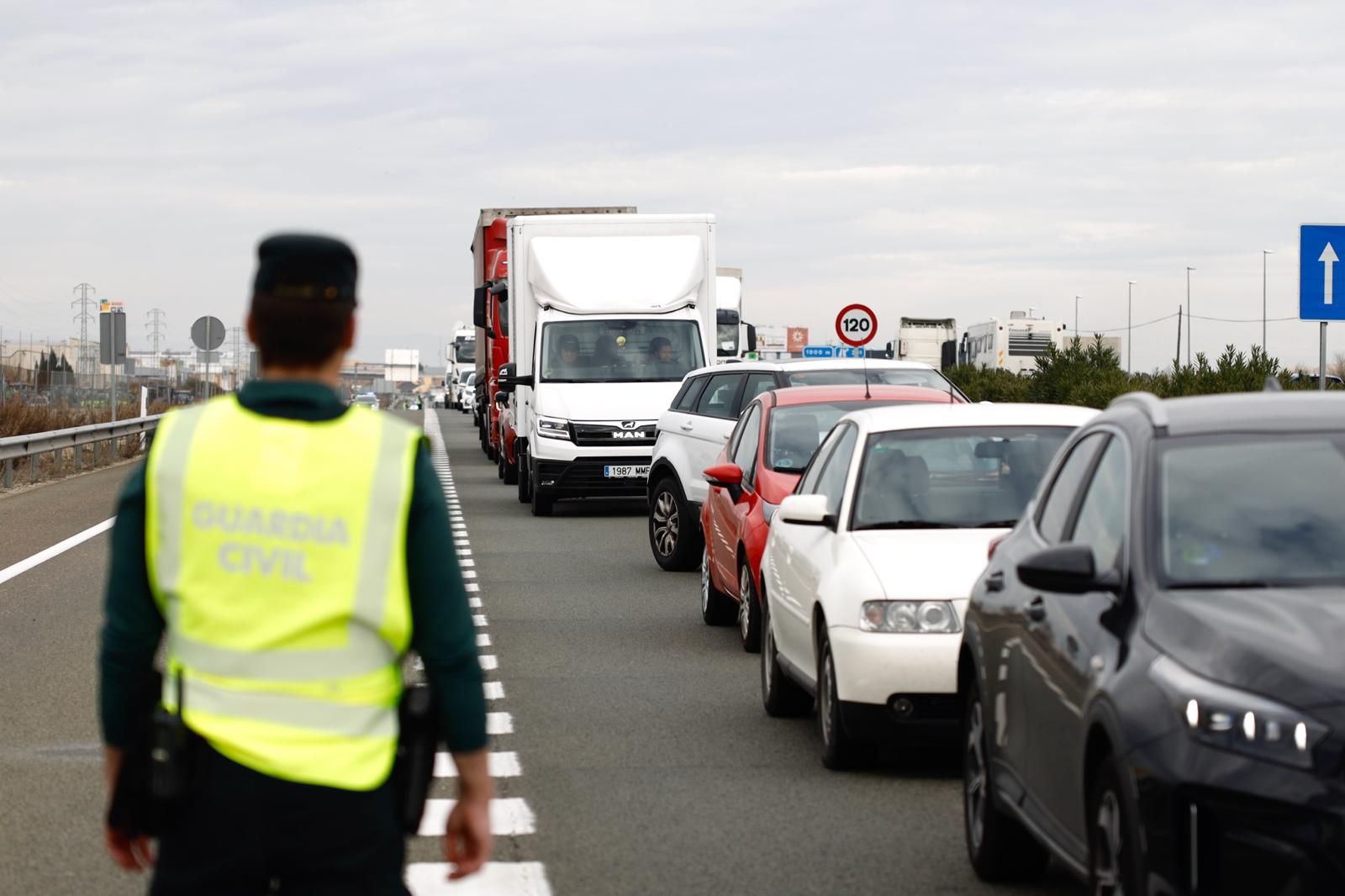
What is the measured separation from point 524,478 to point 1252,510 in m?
22.5

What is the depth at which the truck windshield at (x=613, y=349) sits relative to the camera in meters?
25.9

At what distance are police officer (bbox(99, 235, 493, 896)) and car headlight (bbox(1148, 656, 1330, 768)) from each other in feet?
5.84

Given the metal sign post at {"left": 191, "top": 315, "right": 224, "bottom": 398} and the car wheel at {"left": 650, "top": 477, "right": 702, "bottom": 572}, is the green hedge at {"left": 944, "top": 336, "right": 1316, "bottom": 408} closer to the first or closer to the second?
the car wheel at {"left": 650, "top": 477, "right": 702, "bottom": 572}

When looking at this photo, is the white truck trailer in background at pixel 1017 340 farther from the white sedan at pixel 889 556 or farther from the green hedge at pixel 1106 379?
the white sedan at pixel 889 556

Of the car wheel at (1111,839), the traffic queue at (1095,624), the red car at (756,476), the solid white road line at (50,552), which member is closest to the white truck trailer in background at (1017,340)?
the solid white road line at (50,552)

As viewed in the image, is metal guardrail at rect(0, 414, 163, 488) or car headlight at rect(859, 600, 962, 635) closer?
car headlight at rect(859, 600, 962, 635)

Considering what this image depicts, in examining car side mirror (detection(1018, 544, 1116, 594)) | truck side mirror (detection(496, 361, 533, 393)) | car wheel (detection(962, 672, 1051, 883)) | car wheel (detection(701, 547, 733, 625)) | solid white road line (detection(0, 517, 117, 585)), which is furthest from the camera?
truck side mirror (detection(496, 361, 533, 393))

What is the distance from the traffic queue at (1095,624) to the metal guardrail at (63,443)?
15.4 meters

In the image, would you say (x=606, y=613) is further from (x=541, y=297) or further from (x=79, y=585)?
(x=541, y=297)

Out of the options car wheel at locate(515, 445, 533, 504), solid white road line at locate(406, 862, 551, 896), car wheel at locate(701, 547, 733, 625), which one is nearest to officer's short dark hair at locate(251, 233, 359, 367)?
solid white road line at locate(406, 862, 551, 896)

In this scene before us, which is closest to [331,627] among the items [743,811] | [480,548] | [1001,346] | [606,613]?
[743,811]

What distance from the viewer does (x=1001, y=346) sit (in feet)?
228

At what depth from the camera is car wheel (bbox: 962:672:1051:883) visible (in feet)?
21.6

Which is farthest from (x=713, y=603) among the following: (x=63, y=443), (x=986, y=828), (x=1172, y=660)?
(x=63, y=443)
